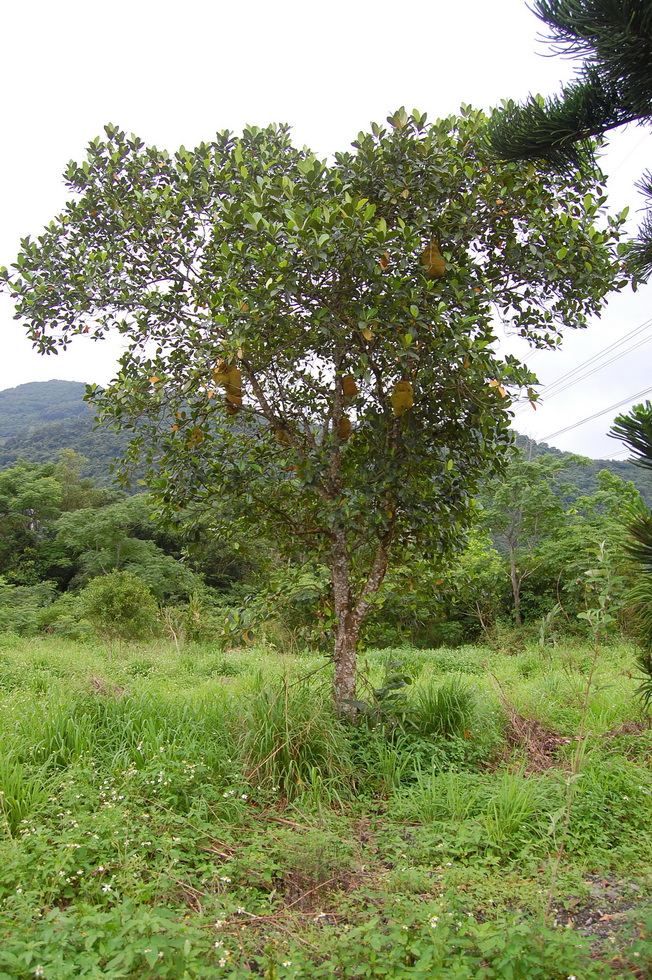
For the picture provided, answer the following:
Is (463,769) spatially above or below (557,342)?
below

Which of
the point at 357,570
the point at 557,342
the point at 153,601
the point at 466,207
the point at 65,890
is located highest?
the point at 466,207

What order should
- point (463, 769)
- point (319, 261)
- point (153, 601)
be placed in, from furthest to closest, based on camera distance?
1. point (153, 601)
2. point (463, 769)
3. point (319, 261)

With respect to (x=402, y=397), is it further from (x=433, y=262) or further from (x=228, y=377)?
(x=228, y=377)

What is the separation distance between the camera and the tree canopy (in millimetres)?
1469

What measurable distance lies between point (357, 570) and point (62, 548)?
19.7 meters

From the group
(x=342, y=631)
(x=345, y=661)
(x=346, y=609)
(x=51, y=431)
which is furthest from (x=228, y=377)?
(x=51, y=431)

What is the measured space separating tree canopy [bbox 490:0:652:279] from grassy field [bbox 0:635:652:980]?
185 cm

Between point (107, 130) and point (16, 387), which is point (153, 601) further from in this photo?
point (16, 387)

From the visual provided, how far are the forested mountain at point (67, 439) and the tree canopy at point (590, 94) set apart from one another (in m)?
0.94

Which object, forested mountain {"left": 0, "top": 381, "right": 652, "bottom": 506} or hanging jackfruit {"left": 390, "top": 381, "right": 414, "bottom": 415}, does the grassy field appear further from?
hanging jackfruit {"left": 390, "top": 381, "right": 414, "bottom": 415}

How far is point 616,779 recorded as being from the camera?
336 cm

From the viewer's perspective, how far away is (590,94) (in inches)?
64.4

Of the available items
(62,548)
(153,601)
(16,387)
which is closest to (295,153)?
(153,601)

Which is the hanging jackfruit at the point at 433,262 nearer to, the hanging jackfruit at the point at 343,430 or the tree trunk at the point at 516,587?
the hanging jackfruit at the point at 343,430
